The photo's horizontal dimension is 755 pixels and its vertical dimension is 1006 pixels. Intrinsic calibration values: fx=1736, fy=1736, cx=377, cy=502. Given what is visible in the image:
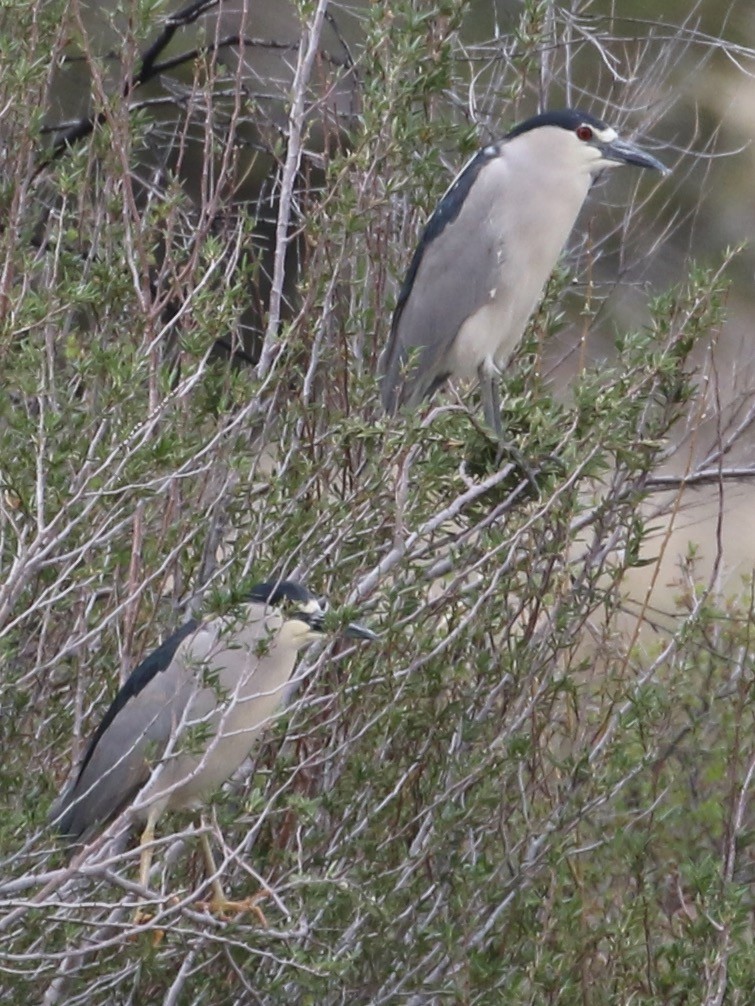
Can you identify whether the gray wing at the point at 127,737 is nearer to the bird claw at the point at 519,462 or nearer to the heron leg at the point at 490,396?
the bird claw at the point at 519,462

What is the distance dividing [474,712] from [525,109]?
4.33 meters

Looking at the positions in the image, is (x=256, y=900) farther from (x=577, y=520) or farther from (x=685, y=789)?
(x=685, y=789)

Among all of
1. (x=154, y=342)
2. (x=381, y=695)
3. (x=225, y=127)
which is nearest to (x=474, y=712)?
(x=381, y=695)

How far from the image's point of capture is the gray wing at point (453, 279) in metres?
4.31

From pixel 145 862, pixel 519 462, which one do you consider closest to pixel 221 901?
pixel 145 862

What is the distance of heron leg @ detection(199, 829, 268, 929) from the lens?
279cm

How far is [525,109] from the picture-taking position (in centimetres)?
698


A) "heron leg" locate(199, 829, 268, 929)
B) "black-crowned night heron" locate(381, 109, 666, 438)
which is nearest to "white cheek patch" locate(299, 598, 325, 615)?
"heron leg" locate(199, 829, 268, 929)

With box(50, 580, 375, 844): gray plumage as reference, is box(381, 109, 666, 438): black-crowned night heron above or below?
above

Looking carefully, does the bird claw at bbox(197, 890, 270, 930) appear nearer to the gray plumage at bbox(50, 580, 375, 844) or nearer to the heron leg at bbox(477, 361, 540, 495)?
the gray plumage at bbox(50, 580, 375, 844)

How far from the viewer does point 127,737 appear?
10.0ft

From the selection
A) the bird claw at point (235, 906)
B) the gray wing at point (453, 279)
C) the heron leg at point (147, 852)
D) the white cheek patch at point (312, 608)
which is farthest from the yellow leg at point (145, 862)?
the gray wing at point (453, 279)

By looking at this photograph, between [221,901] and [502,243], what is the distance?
229 cm

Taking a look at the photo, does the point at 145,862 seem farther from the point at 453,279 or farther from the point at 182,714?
the point at 453,279
